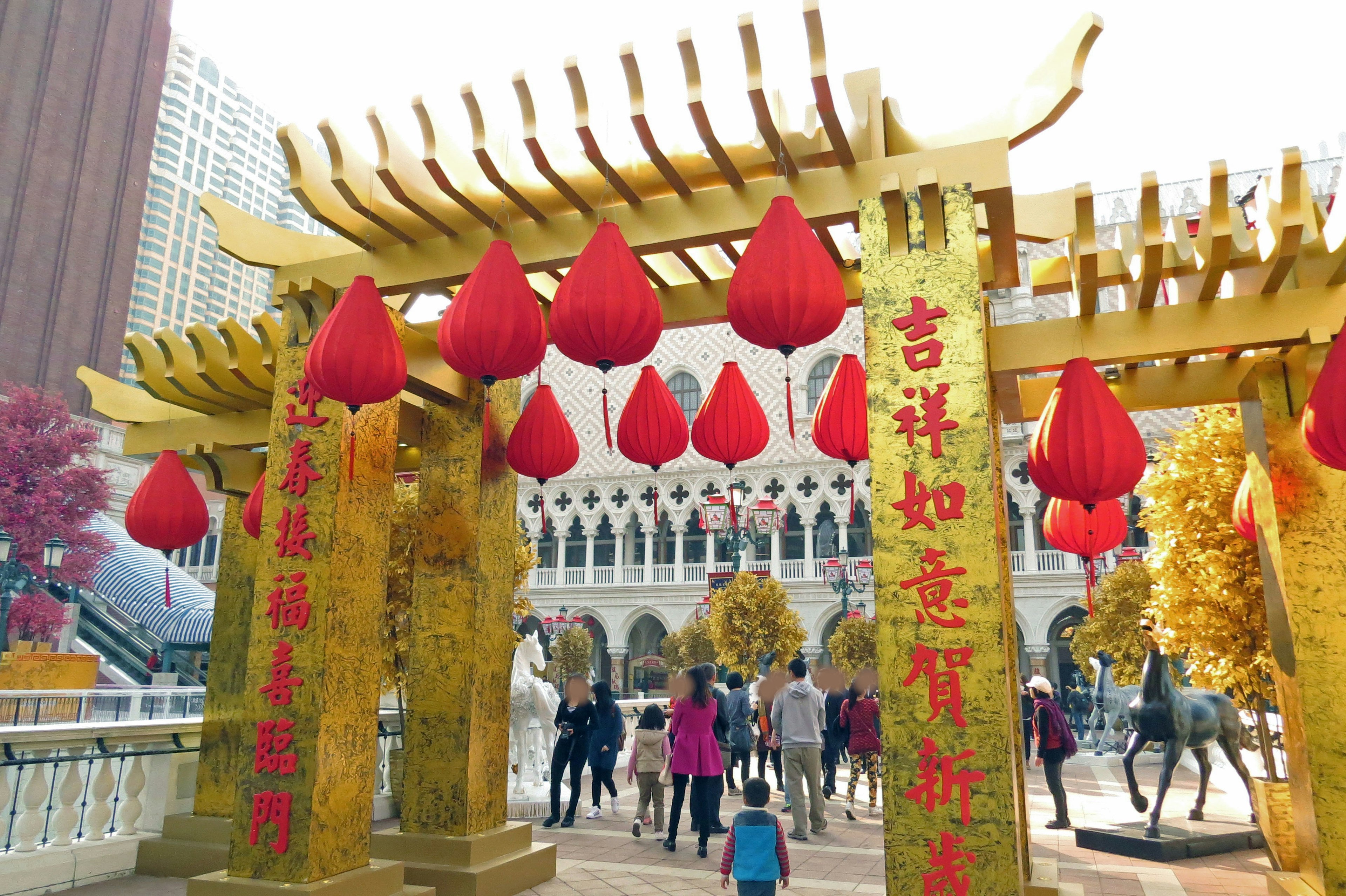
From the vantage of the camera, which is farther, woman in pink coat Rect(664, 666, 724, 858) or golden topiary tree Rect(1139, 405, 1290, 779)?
woman in pink coat Rect(664, 666, 724, 858)

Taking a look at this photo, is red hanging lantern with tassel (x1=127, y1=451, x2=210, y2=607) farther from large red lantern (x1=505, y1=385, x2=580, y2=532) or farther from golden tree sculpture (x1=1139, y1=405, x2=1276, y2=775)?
golden tree sculpture (x1=1139, y1=405, x2=1276, y2=775)

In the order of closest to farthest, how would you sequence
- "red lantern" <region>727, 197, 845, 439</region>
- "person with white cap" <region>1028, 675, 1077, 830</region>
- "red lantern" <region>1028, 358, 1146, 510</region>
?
1. "red lantern" <region>727, 197, 845, 439</region>
2. "red lantern" <region>1028, 358, 1146, 510</region>
3. "person with white cap" <region>1028, 675, 1077, 830</region>

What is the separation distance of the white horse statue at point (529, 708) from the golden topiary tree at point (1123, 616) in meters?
8.38

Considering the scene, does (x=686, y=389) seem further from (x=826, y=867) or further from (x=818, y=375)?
(x=826, y=867)

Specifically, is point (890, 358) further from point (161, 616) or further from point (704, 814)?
point (161, 616)

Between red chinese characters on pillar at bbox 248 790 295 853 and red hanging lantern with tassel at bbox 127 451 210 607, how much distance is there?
210cm

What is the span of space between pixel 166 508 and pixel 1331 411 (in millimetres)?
5959

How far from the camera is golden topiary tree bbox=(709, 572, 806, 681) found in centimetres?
1444

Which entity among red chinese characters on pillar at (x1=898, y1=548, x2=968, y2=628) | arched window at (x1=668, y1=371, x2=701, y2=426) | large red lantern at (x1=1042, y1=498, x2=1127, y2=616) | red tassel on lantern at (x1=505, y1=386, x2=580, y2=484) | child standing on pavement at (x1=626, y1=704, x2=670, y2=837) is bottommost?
child standing on pavement at (x1=626, y1=704, x2=670, y2=837)

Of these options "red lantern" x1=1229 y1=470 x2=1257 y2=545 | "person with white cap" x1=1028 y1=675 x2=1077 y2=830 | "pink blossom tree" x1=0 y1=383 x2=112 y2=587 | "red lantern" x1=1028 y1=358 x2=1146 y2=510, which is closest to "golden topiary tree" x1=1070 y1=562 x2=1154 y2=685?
"person with white cap" x1=1028 y1=675 x2=1077 y2=830

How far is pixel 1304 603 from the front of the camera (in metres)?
3.90

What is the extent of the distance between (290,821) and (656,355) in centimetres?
2276

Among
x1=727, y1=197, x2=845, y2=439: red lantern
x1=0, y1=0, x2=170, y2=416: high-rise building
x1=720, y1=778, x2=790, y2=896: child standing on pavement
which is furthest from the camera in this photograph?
x1=0, y1=0, x2=170, y2=416: high-rise building

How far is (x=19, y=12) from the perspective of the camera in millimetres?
29156
